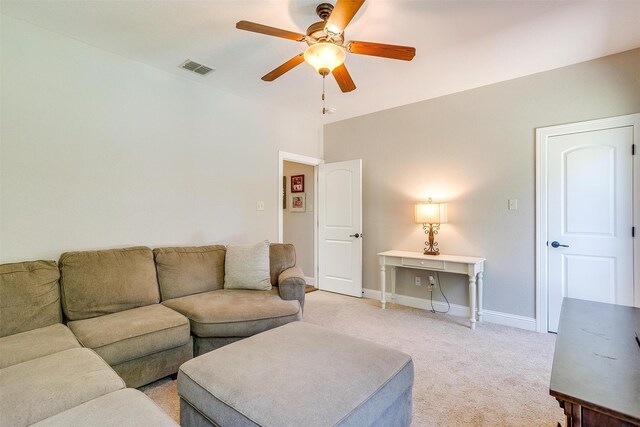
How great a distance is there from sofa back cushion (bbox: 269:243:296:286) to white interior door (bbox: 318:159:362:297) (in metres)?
1.26

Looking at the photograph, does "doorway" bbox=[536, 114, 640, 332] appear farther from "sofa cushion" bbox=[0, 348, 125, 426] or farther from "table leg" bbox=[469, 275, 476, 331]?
"sofa cushion" bbox=[0, 348, 125, 426]

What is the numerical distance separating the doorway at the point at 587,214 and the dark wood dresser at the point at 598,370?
1858 mm

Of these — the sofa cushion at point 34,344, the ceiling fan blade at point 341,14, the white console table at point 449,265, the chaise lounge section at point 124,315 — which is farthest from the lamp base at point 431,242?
the sofa cushion at point 34,344

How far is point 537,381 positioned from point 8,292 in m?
3.55

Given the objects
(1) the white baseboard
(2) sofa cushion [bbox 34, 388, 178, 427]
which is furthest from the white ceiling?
(1) the white baseboard

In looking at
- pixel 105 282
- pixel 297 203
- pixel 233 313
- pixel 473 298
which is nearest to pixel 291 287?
pixel 233 313

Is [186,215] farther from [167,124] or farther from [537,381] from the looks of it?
[537,381]

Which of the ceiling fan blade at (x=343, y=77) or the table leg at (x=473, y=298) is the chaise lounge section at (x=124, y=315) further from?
Answer: the table leg at (x=473, y=298)

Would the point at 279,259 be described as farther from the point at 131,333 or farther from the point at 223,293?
the point at 131,333

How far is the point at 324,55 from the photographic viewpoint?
1891 millimetres

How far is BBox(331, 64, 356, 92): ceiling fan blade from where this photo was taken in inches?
85.7

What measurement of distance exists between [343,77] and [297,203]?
314 cm

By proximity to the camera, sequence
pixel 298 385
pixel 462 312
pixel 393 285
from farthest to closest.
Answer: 1. pixel 393 285
2. pixel 462 312
3. pixel 298 385

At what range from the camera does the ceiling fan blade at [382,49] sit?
1.90 m
